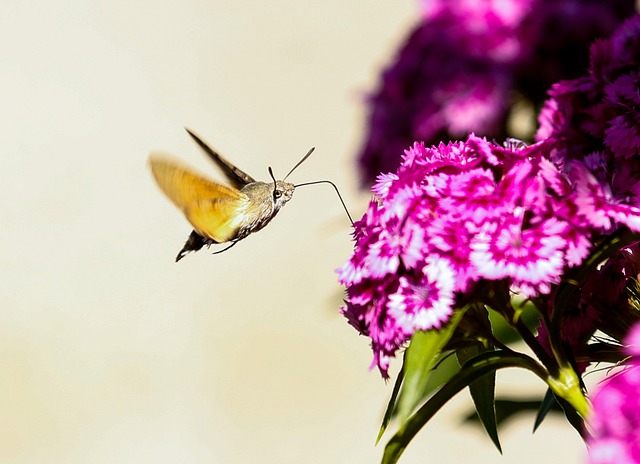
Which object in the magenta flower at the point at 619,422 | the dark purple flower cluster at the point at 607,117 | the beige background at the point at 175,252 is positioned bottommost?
the beige background at the point at 175,252

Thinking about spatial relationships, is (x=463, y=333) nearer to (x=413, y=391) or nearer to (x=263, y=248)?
(x=413, y=391)

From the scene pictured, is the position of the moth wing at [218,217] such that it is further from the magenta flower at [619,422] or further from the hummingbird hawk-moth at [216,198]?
the magenta flower at [619,422]

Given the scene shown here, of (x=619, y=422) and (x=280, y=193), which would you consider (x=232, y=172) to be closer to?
(x=280, y=193)

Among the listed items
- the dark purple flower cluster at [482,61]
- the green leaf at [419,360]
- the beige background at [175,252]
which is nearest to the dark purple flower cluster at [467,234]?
the green leaf at [419,360]

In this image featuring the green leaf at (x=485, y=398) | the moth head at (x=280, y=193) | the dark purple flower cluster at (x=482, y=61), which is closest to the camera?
the green leaf at (x=485, y=398)

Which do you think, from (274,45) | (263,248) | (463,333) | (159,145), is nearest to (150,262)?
(263,248)

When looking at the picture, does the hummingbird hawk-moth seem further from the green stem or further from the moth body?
the green stem

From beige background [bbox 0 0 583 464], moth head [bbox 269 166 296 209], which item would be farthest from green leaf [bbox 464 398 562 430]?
moth head [bbox 269 166 296 209]
